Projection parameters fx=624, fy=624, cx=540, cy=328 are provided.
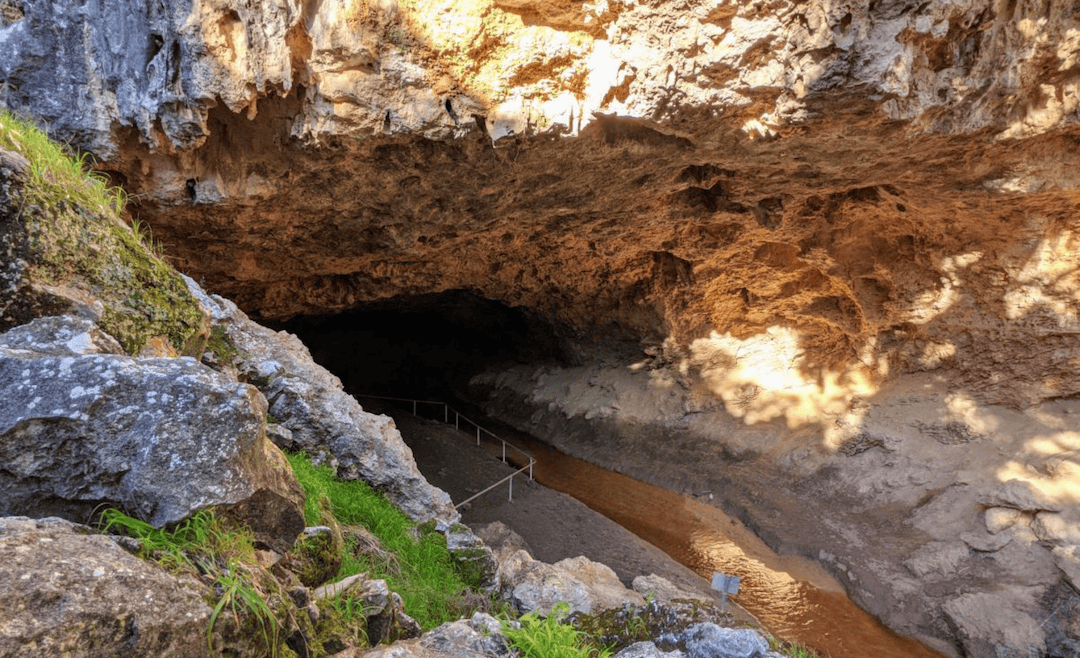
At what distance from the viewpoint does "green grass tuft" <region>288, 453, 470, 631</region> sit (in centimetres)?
364

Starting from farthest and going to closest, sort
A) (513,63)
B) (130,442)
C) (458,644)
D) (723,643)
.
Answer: (513,63) → (723,643) → (458,644) → (130,442)

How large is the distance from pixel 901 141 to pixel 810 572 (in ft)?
18.4

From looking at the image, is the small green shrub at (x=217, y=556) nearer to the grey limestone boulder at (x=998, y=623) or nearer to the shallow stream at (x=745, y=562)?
the shallow stream at (x=745, y=562)

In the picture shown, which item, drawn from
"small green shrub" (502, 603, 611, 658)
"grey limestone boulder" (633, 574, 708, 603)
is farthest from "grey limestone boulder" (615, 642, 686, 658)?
"grey limestone boulder" (633, 574, 708, 603)

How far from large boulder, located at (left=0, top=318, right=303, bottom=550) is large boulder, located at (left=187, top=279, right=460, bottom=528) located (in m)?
2.33

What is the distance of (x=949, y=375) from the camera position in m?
9.72

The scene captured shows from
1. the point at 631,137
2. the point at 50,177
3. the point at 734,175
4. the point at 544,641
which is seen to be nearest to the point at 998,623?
the point at 734,175

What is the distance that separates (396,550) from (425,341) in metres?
16.3

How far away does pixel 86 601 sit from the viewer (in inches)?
60.9

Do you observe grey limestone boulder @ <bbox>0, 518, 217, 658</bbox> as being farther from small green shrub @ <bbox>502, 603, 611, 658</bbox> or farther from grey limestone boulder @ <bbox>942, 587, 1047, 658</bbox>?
grey limestone boulder @ <bbox>942, 587, 1047, 658</bbox>

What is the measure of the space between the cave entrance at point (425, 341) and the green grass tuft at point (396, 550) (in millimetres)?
10667

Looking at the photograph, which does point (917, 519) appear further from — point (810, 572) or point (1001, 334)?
point (1001, 334)

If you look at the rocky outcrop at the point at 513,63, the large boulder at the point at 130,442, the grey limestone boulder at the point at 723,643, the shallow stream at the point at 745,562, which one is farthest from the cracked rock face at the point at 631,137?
the large boulder at the point at 130,442

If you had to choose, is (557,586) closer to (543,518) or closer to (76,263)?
(76,263)
